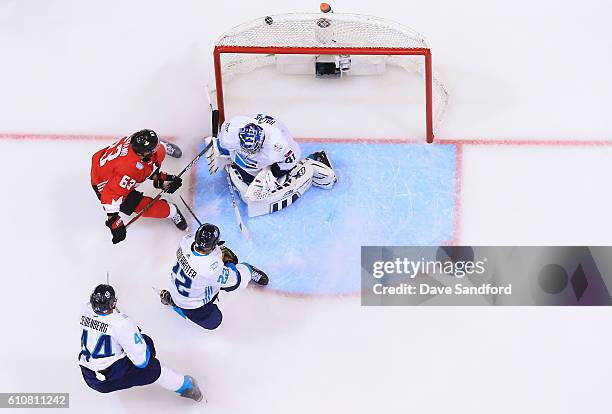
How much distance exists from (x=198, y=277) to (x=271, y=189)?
3.10 ft

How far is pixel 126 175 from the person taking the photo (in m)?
6.44

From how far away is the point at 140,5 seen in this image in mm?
7902

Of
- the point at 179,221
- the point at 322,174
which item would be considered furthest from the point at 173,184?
the point at 322,174

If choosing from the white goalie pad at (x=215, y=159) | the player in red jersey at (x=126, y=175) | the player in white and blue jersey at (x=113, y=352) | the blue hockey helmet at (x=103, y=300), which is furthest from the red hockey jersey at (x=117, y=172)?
the blue hockey helmet at (x=103, y=300)

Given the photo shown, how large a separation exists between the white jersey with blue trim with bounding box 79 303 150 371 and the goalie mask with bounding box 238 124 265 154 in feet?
4.10

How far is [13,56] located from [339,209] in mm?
2504

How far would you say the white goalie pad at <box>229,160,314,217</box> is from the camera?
662 centimetres

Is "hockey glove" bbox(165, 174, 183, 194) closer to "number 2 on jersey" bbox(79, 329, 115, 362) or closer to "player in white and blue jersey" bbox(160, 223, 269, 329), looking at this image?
"player in white and blue jersey" bbox(160, 223, 269, 329)

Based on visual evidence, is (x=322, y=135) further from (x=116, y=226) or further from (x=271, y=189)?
(x=116, y=226)

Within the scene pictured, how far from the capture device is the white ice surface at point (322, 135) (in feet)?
20.5

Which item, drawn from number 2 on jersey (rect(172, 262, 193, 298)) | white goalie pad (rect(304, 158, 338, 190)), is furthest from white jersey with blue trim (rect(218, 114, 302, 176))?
number 2 on jersey (rect(172, 262, 193, 298))

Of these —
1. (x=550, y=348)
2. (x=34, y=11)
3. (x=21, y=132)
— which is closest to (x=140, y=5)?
(x=34, y=11)

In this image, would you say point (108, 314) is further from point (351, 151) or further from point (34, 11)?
point (34, 11)

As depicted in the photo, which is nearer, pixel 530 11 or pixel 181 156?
pixel 181 156
